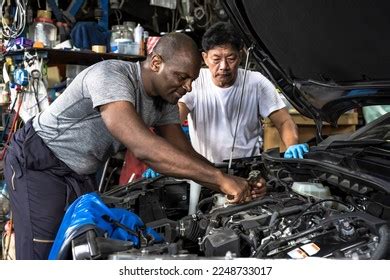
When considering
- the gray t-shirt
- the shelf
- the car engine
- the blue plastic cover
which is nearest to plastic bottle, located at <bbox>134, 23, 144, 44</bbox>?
the shelf

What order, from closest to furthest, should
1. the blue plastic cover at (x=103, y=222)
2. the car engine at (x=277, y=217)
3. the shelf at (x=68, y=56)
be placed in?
the car engine at (x=277, y=217), the blue plastic cover at (x=103, y=222), the shelf at (x=68, y=56)

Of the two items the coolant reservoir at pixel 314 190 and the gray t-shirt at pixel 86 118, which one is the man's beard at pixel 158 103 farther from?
the coolant reservoir at pixel 314 190

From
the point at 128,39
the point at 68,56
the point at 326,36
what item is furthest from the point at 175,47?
the point at 128,39

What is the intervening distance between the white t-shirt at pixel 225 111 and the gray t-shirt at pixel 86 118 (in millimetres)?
627

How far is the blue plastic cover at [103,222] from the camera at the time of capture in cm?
141

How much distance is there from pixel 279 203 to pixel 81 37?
3.15 meters

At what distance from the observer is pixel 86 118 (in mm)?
1934

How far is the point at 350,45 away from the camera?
168 cm

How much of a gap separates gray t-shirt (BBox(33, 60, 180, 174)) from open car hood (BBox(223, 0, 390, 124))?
49 centimetres

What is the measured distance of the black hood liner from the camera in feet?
5.09

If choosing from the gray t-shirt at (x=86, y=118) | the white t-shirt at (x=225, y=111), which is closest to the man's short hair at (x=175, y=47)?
the gray t-shirt at (x=86, y=118)
